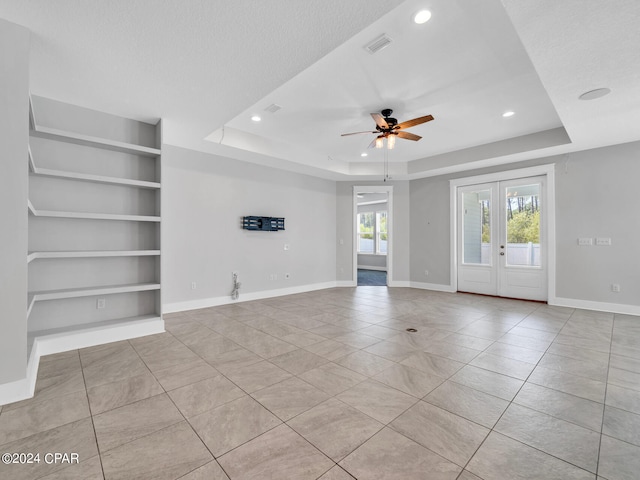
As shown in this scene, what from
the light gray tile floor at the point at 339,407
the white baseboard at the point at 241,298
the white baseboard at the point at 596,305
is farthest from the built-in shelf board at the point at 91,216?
the white baseboard at the point at 596,305

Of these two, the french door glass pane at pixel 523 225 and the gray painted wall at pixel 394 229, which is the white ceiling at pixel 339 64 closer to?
the french door glass pane at pixel 523 225

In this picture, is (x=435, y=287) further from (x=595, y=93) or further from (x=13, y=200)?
(x=13, y=200)

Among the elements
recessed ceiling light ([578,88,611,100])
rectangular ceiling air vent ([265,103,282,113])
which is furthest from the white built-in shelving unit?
recessed ceiling light ([578,88,611,100])

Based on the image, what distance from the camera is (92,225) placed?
366 centimetres

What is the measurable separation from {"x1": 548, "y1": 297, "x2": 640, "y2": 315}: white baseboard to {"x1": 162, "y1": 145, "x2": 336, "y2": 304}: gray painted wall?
4.84 m

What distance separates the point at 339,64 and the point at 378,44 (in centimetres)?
51

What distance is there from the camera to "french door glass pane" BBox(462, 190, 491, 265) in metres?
6.52

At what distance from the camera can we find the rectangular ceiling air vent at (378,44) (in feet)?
9.04

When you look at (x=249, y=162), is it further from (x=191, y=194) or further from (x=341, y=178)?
(x=341, y=178)

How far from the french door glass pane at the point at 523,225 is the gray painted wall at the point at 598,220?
1.28 feet

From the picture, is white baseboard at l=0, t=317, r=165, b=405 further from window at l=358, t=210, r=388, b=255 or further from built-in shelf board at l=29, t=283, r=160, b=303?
Result: window at l=358, t=210, r=388, b=255

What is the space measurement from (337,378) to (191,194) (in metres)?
4.09

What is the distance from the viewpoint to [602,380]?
Result: 2568mm

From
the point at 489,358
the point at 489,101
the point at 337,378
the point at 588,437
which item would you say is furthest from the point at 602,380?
the point at 489,101
